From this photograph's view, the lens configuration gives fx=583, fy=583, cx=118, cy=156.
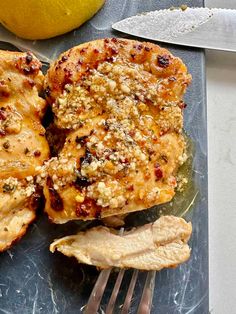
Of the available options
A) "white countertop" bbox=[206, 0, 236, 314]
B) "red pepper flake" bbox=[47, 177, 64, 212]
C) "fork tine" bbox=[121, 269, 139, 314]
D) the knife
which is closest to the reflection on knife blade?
the knife

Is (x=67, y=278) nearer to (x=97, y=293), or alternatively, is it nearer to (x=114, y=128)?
(x=97, y=293)

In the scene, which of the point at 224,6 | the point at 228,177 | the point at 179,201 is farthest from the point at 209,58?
the point at 179,201

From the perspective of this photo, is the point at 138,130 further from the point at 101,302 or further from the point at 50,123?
the point at 101,302

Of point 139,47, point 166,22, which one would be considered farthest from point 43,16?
point 166,22

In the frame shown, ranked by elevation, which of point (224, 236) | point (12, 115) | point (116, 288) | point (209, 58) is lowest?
point (224, 236)

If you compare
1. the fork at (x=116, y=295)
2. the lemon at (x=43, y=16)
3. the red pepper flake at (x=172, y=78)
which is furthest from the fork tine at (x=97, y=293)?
the lemon at (x=43, y=16)

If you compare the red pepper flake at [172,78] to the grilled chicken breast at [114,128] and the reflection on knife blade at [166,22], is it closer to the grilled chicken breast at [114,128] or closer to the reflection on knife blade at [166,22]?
the grilled chicken breast at [114,128]
